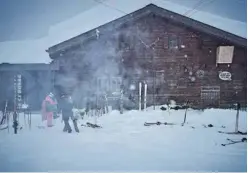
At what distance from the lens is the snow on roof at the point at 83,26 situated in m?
3.78

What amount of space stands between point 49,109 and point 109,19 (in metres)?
1.65

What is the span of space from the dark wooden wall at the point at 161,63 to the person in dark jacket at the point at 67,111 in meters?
0.25

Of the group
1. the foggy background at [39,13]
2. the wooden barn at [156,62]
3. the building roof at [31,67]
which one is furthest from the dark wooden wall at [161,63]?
the foggy background at [39,13]

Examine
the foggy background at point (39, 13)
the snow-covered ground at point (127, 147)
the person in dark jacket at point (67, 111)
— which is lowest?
the snow-covered ground at point (127, 147)

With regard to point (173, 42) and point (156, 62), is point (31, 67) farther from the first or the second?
point (173, 42)

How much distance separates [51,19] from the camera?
147 inches

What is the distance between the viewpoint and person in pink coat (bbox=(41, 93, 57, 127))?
3742 mm

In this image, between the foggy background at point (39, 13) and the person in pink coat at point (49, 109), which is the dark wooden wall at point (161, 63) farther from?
the foggy background at point (39, 13)

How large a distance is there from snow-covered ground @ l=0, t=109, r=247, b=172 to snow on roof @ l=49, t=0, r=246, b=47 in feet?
4.20

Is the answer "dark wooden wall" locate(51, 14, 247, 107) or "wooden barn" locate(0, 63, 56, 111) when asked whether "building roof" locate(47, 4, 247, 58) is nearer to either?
"dark wooden wall" locate(51, 14, 247, 107)

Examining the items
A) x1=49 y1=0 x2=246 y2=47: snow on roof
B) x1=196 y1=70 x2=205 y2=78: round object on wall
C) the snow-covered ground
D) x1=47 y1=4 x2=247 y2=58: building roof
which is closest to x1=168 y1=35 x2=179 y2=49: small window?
Answer: x1=47 y1=4 x2=247 y2=58: building roof

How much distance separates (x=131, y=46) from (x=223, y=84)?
5.22 feet

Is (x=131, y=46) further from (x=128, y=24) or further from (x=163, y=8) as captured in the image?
(x=163, y=8)

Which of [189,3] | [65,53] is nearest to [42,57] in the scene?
[65,53]
